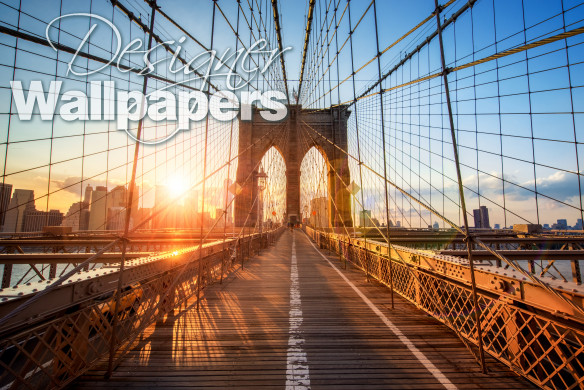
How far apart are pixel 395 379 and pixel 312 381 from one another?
2.68ft

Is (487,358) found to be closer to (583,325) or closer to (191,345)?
(583,325)

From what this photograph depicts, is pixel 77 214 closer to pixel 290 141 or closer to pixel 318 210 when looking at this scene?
pixel 318 210

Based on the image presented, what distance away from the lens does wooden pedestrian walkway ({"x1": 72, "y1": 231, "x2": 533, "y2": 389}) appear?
8.00ft

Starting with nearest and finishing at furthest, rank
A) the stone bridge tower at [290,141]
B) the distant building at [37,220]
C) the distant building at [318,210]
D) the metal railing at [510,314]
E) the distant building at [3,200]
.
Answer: the metal railing at [510,314]
the distant building at [3,200]
the distant building at [37,220]
the distant building at [318,210]
the stone bridge tower at [290,141]

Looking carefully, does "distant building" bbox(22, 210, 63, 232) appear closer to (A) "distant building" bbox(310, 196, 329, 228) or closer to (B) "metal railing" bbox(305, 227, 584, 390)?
→ (A) "distant building" bbox(310, 196, 329, 228)

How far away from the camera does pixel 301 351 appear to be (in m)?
3.02

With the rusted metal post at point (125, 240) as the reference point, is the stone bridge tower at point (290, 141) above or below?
above

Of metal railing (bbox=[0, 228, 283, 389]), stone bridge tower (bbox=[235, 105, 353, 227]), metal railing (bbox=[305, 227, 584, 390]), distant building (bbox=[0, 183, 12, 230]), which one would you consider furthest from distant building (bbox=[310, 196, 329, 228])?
metal railing (bbox=[0, 228, 283, 389])

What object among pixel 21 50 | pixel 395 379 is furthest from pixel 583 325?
pixel 21 50

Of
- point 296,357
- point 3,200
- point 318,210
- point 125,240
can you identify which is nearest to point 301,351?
point 296,357

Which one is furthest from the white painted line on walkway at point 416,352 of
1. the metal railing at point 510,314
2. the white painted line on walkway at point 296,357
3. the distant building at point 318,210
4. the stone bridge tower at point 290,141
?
the stone bridge tower at point 290,141

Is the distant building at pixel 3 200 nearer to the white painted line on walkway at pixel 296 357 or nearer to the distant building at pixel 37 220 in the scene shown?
the white painted line on walkway at pixel 296 357

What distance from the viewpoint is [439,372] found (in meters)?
2.58

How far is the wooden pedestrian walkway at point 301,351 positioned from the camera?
2438mm
